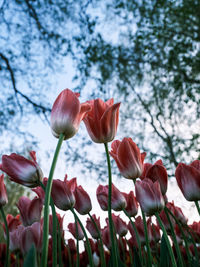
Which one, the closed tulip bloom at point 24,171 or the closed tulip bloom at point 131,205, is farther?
the closed tulip bloom at point 131,205

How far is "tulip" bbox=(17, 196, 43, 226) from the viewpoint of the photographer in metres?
1.06

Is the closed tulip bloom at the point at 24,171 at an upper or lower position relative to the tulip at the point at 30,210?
upper

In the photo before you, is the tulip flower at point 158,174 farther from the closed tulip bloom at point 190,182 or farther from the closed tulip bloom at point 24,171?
the closed tulip bloom at point 24,171

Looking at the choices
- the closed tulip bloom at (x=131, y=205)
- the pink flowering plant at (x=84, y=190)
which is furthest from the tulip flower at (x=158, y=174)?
the closed tulip bloom at (x=131, y=205)

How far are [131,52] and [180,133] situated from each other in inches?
94.3

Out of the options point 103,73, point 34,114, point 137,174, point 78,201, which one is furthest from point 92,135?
point 103,73

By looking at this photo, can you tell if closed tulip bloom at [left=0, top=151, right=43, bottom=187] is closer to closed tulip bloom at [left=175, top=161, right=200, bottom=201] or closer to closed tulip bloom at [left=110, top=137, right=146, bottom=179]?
closed tulip bloom at [left=110, top=137, right=146, bottom=179]

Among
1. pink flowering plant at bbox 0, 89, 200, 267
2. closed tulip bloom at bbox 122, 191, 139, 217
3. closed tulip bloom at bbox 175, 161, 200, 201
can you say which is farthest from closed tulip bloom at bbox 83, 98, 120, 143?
closed tulip bloom at bbox 122, 191, 139, 217

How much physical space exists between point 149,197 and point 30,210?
43 centimetres

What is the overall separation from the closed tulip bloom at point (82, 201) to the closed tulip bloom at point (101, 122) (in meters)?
0.37

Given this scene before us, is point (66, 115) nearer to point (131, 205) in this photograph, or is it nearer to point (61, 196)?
point (61, 196)

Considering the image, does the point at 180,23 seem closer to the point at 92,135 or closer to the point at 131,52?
the point at 131,52

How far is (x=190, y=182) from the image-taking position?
40.0 inches

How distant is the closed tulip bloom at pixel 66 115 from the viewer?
667 millimetres
